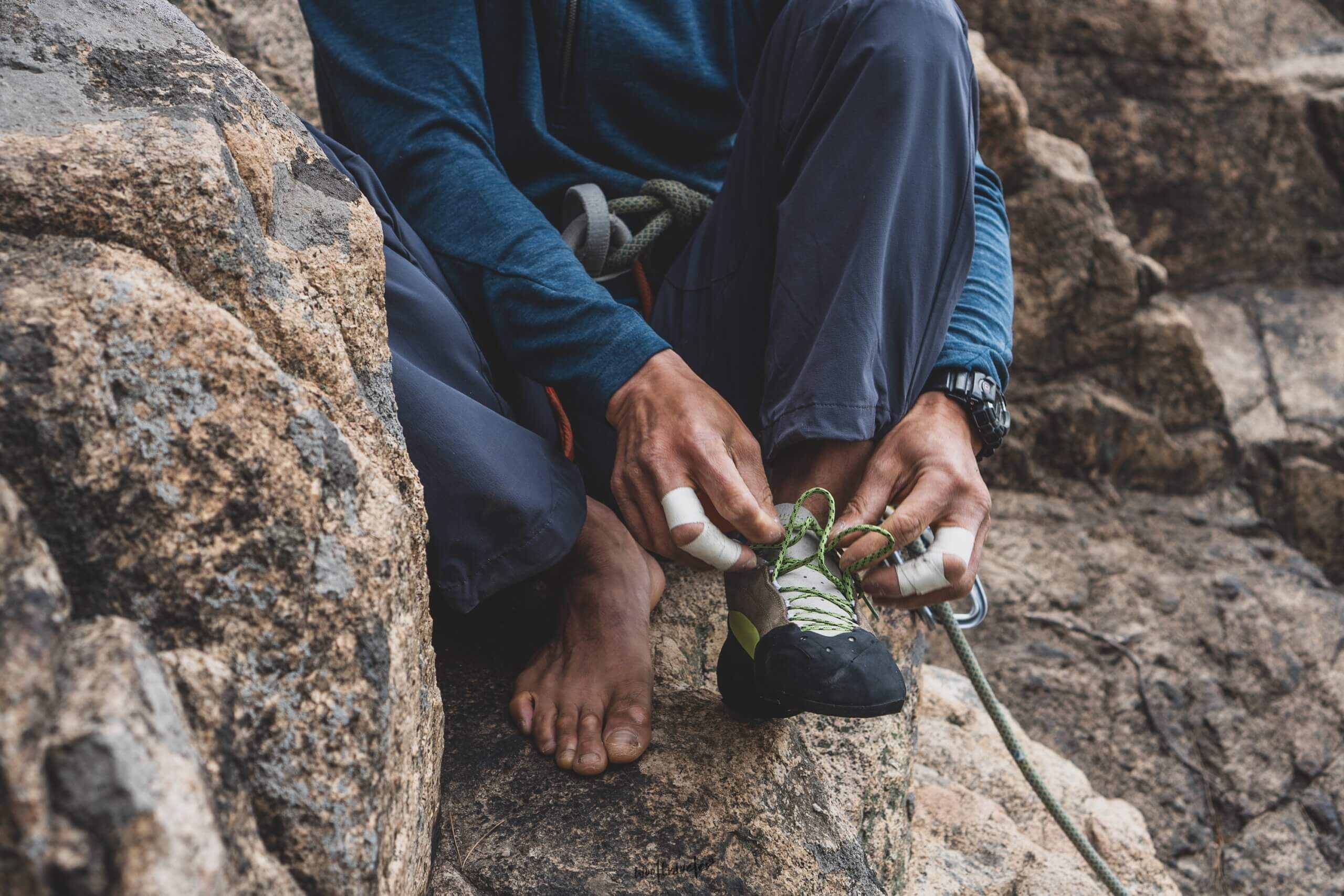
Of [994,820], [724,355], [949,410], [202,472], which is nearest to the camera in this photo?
[202,472]

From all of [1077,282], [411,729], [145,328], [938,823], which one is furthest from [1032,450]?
[145,328]

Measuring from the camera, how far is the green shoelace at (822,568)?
1107 millimetres

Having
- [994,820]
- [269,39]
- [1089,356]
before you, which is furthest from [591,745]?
[1089,356]

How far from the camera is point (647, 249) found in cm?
157

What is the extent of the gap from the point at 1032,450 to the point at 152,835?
300cm

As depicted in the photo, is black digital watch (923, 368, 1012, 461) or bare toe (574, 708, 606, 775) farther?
black digital watch (923, 368, 1012, 461)

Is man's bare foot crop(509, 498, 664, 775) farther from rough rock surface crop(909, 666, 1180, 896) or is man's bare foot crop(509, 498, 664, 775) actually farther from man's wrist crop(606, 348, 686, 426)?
rough rock surface crop(909, 666, 1180, 896)

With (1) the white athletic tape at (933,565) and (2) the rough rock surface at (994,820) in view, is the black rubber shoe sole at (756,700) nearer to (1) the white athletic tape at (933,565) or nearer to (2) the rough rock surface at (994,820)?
(1) the white athletic tape at (933,565)

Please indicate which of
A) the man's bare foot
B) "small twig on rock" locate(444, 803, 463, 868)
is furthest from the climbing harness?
"small twig on rock" locate(444, 803, 463, 868)

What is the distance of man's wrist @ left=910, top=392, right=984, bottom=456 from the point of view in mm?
1266

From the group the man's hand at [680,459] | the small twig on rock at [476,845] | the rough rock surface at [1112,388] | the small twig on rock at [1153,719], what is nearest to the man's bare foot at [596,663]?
the small twig on rock at [476,845]

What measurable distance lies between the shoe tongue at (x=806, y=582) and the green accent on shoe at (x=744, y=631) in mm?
58

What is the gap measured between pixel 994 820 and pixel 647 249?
109cm

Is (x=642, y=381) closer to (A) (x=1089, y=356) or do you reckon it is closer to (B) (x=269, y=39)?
(B) (x=269, y=39)
